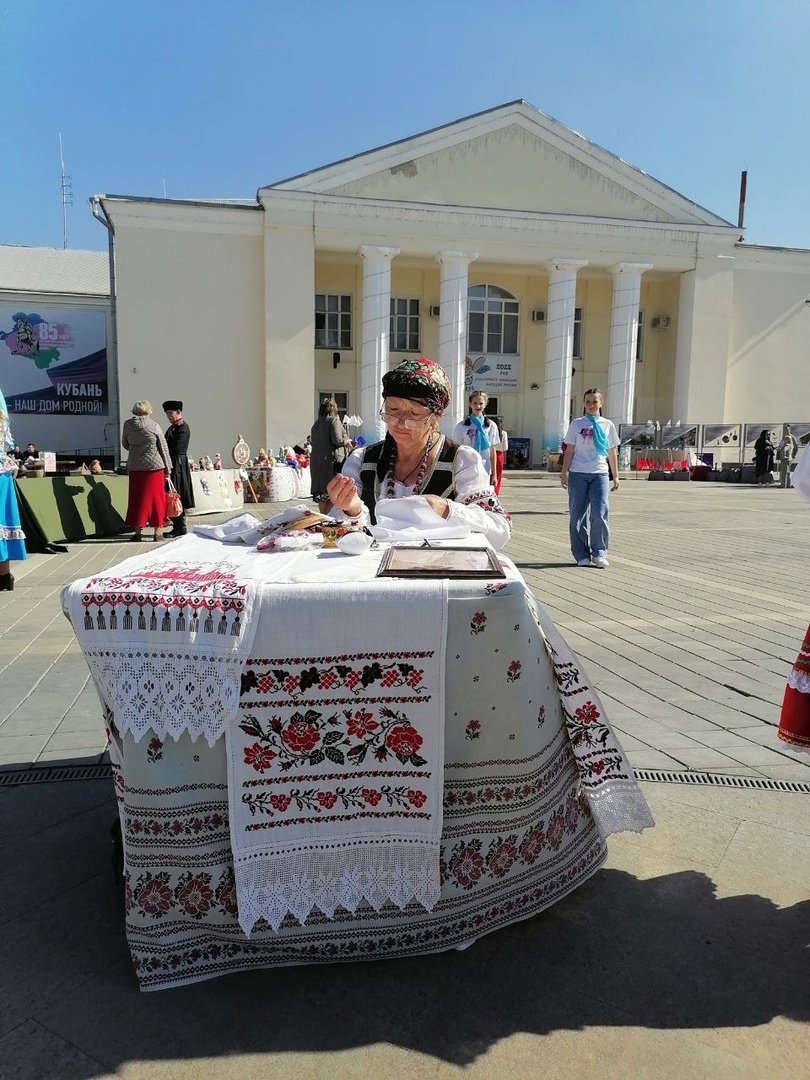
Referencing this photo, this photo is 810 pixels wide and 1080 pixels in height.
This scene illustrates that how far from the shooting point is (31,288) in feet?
102

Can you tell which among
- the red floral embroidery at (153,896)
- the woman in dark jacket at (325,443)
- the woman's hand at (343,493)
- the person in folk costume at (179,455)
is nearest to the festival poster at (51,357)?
the person in folk costume at (179,455)

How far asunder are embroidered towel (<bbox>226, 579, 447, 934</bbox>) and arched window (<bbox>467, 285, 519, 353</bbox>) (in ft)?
95.6

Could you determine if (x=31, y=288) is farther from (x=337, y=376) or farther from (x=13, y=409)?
(x=337, y=376)

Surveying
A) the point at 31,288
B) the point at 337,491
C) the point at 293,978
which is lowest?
the point at 293,978

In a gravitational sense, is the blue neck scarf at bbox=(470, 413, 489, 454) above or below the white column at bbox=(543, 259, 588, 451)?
below

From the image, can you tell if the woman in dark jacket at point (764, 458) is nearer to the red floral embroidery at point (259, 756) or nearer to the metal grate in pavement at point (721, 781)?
the metal grate in pavement at point (721, 781)

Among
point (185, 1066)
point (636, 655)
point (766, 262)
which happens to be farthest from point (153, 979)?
point (766, 262)

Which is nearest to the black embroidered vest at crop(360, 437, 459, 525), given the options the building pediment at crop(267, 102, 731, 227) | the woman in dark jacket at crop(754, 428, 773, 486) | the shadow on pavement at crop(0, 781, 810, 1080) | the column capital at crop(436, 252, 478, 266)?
the shadow on pavement at crop(0, 781, 810, 1080)

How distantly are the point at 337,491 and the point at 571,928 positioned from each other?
1.58m

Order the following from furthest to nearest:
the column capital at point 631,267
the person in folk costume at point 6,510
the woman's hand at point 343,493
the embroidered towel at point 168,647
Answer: the column capital at point 631,267, the person in folk costume at point 6,510, the woman's hand at point 343,493, the embroidered towel at point 168,647

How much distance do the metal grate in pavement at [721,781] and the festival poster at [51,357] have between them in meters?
29.9

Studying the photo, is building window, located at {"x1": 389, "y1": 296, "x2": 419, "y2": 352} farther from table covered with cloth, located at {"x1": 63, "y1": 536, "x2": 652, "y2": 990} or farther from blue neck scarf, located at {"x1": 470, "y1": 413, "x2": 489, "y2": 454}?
table covered with cloth, located at {"x1": 63, "y1": 536, "x2": 652, "y2": 990}

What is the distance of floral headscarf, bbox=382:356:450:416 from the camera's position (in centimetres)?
282

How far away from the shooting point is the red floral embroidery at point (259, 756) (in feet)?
6.50
